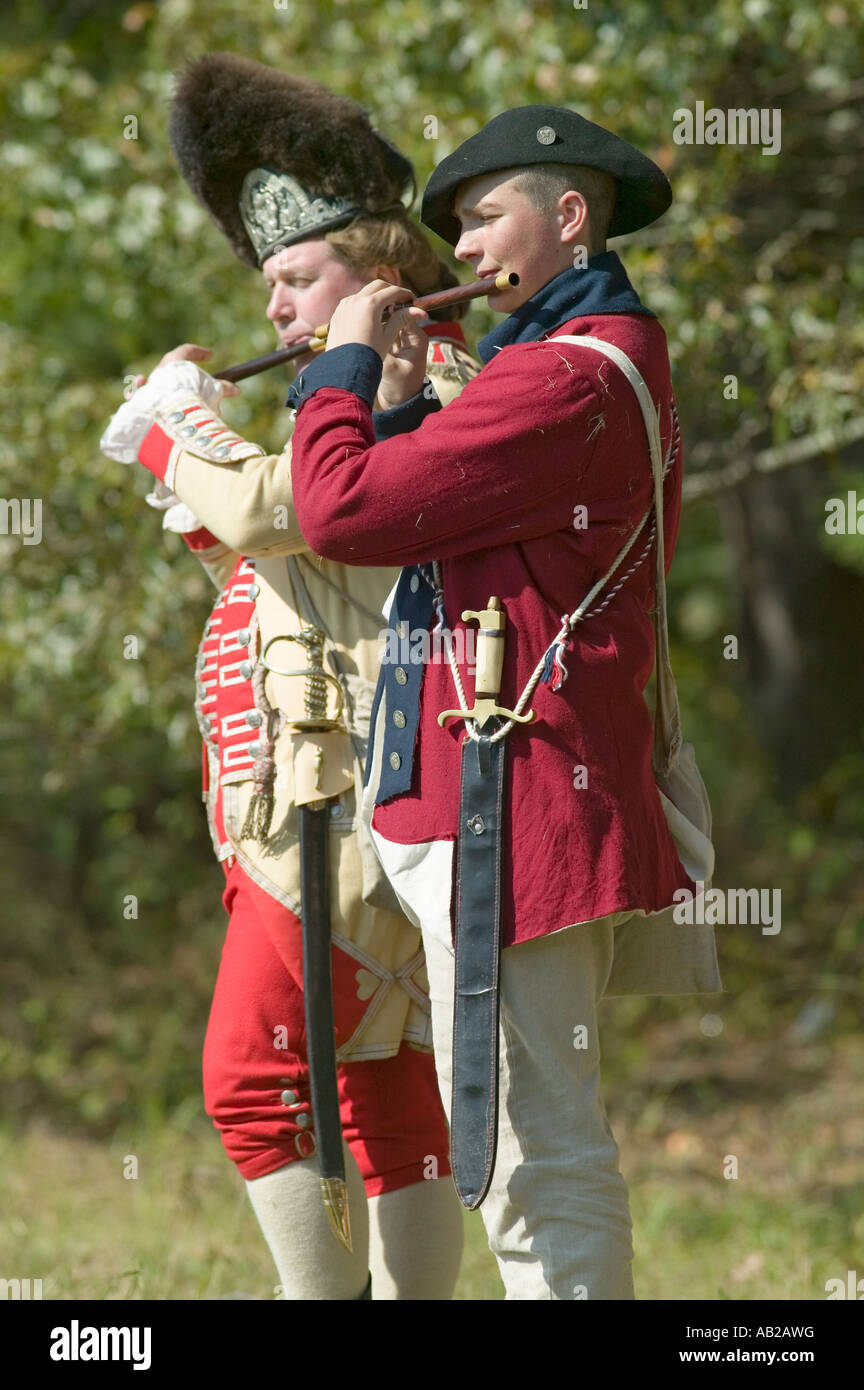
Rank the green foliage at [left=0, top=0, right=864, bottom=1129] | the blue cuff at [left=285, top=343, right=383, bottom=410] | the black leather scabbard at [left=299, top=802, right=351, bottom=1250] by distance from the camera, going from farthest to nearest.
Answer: the green foliage at [left=0, top=0, right=864, bottom=1129] < the black leather scabbard at [left=299, top=802, right=351, bottom=1250] < the blue cuff at [left=285, top=343, right=383, bottom=410]

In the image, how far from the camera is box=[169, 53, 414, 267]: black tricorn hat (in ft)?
8.57

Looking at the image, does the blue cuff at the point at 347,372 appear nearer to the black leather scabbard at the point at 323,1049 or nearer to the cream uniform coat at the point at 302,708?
the cream uniform coat at the point at 302,708

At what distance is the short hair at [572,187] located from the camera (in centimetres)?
213

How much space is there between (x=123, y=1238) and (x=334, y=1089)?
2.17 metres

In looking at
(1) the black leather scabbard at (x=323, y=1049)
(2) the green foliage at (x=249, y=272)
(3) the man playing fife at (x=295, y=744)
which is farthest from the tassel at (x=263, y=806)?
Answer: (2) the green foliage at (x=249, y=272)

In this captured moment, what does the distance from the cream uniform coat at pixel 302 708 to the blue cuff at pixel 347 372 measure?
26cm

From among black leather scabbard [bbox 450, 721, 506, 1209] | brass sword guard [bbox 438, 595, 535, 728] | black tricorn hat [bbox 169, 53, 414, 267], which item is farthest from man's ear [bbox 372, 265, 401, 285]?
black leather scabbard [bbox 450, 721, 506, 1209]

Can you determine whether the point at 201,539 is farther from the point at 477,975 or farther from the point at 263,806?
the point at 477,975

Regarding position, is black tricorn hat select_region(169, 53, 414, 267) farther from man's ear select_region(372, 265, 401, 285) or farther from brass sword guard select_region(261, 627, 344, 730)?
brass sword guard select_region(261, 627, 344, 730)

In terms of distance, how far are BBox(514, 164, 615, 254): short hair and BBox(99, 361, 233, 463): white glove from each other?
2.24 feet

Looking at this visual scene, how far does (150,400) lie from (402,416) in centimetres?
45

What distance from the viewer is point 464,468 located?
77.9 inches
